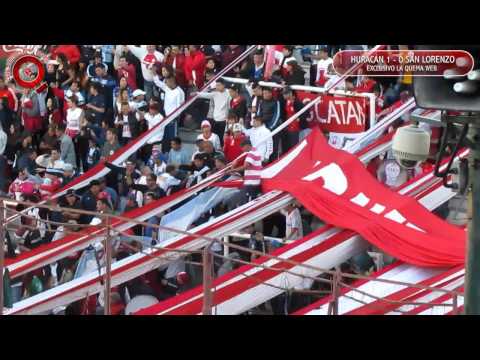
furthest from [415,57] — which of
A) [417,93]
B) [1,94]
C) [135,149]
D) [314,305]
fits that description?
[1,94]

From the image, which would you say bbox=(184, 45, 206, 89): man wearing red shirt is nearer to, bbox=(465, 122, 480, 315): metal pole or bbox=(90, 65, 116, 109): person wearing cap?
bbox=(90, 65, 116, 109): person wearing cap

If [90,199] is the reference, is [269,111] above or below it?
above

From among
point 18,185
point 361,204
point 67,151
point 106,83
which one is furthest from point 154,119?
point 361,204

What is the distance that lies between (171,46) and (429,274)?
291cm

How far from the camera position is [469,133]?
511 centimetres

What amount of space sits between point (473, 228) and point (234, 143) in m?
5.18

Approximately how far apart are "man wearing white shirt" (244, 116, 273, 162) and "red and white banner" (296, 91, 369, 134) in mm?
358

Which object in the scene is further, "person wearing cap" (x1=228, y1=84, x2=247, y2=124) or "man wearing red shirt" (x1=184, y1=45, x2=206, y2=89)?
"man wearing red shirt" (x1=184, y1=45, x2=206, y2=89)

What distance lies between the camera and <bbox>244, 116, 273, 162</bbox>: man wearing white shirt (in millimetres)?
10070

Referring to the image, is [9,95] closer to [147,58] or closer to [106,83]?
[106,83]

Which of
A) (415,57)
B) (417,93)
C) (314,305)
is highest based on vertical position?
(415,57)

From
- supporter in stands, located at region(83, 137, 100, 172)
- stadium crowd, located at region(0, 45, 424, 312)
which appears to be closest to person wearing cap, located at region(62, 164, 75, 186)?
stadium crowd, located at region(0, 45, 424, 312)

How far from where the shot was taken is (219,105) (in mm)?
10289

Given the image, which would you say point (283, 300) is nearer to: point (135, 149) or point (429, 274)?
point (429, 274)
